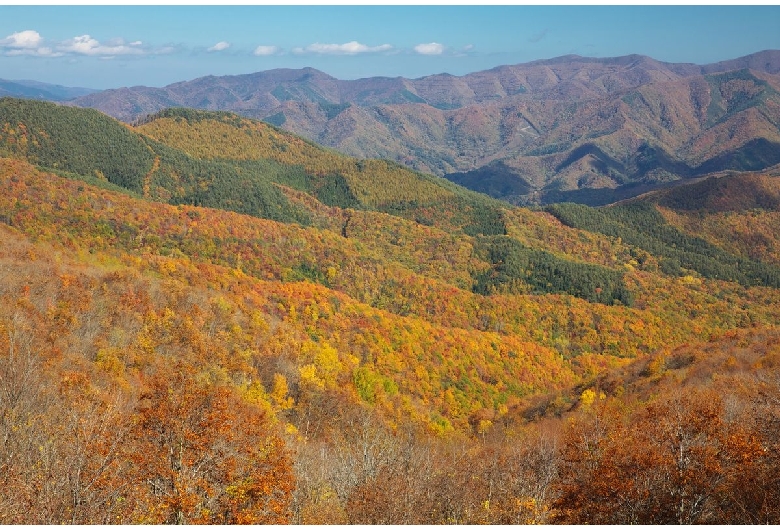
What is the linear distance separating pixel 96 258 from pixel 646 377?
97.9 meters

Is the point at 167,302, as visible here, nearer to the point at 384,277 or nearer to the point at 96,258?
the point at 96,258

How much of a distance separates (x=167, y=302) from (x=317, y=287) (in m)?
55.6

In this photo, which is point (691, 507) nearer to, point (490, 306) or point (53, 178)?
point (490, 306)

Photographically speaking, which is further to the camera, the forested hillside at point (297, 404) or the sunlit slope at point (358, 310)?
the sunlit slope at point (358, 310)

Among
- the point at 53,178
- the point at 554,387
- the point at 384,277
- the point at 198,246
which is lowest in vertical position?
the point at 554,387

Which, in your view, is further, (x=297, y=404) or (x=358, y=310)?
(x=358, y=310)

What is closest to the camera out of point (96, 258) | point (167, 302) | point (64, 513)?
point (64, 513)

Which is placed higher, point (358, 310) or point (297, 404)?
point (297, 404)

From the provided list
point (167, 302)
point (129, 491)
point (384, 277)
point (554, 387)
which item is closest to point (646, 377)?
point (554, 387)

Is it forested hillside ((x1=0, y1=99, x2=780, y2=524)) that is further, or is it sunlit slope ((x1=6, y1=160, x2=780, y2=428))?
sunlit slope ((x1=6, y1=160, x2=780, y2=428))

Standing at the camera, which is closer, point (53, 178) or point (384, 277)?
point (53, 178)

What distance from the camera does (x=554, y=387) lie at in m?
119

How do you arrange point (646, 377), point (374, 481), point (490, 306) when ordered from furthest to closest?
point (490, 306), point (646, 377), point (374, 481)

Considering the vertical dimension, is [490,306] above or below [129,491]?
below
